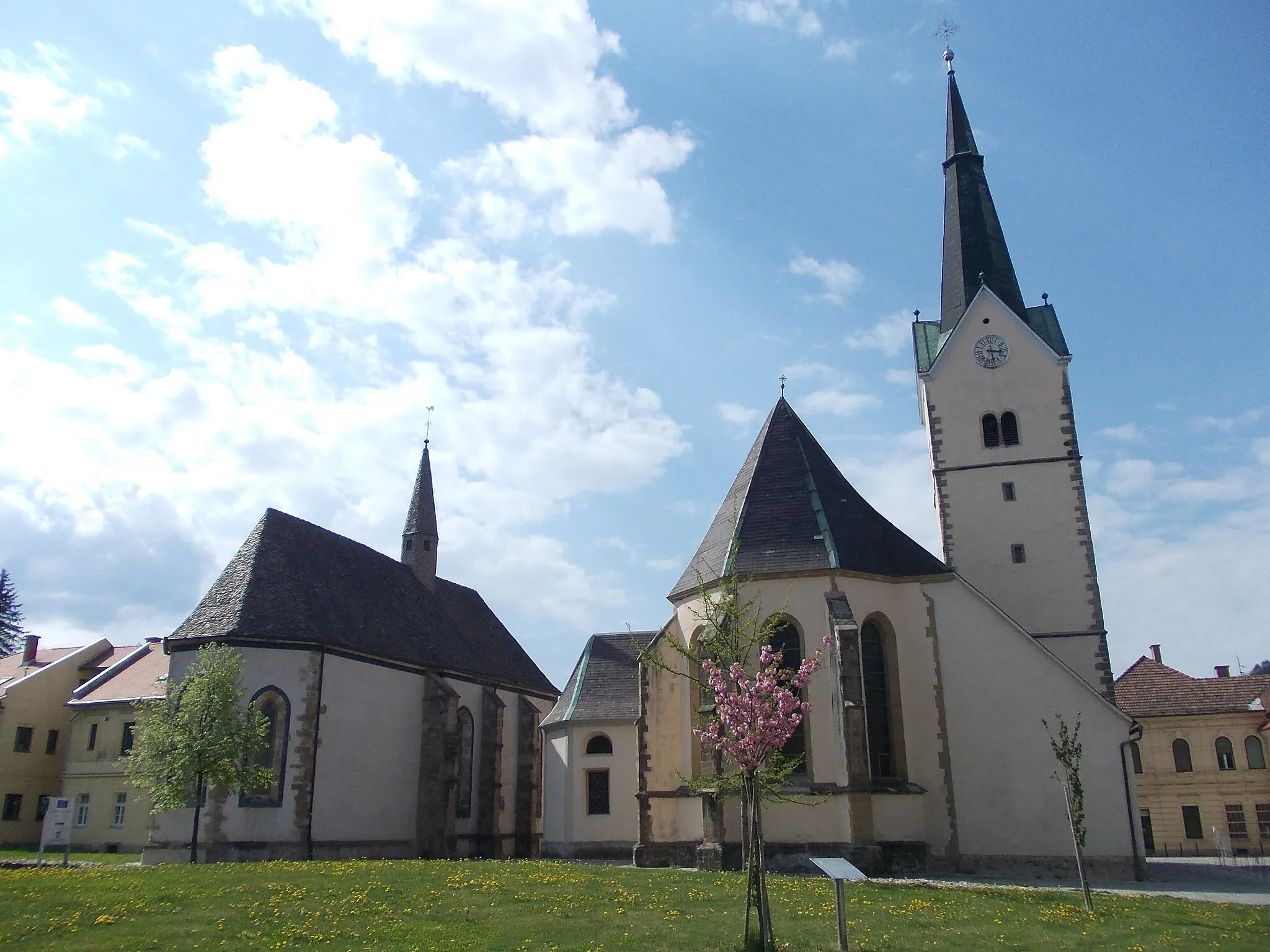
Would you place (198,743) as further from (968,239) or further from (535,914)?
(968,239)

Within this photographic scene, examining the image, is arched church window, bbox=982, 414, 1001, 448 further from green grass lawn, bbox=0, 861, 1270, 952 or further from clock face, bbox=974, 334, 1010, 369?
green grass lawn, bbox=0, 861, 1270, 952

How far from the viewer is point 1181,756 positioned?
44.2 meters

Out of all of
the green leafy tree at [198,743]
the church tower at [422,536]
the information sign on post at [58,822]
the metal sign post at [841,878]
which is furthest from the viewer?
the church tower at [422,536]

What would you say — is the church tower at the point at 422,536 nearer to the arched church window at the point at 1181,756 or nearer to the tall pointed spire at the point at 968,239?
the tall pointed spire at the point at 968,239

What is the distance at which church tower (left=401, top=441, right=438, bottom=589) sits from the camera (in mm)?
41062

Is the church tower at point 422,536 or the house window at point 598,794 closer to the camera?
the house window at point 598,794

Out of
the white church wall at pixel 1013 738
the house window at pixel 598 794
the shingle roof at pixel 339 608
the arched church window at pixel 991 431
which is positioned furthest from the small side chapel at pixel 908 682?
the shingle roof at pixel 339 608

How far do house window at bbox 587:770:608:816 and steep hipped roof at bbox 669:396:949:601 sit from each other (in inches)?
331

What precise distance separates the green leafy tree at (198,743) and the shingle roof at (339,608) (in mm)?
2808

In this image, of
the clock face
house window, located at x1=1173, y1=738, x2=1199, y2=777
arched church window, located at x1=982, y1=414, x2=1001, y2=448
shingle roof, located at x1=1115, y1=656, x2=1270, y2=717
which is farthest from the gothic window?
house window, located at x1=1173, y1=738, x2=1199, y2=777

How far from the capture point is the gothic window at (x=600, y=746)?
32.6 meters

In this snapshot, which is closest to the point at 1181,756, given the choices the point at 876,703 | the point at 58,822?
the point at 876,703

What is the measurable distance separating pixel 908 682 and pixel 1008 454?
980cm

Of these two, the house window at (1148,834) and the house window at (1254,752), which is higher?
the house window at (1254,752)
